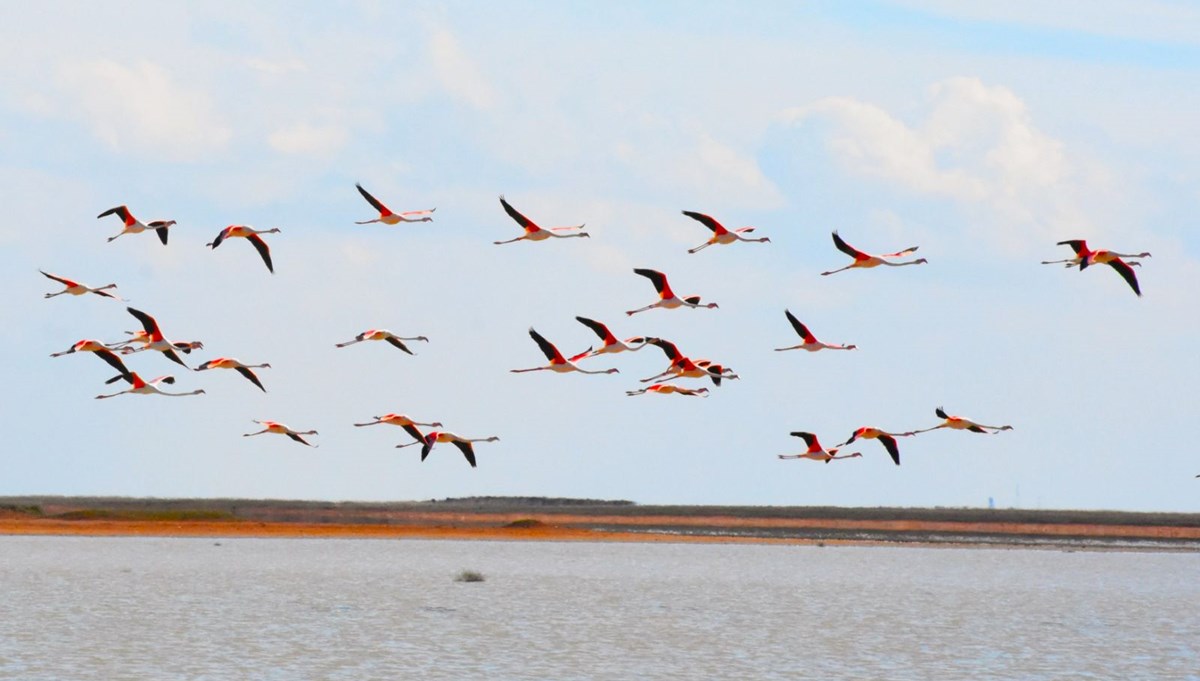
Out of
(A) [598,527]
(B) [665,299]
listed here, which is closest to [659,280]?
(B) [665,299]

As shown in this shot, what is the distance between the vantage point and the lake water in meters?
33.7

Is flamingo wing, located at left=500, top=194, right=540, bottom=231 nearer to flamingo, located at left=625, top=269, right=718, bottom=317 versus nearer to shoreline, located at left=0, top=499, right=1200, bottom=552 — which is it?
flamingo, located at left=625, top=269, right=718, bottom=317

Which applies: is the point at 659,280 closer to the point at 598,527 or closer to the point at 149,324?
the point at 149,324

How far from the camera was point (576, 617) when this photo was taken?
4303cm

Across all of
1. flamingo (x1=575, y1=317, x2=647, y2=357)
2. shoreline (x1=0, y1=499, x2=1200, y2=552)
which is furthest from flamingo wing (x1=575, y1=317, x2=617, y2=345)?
Result: shoreline (x1=0, y1=499, x2=1200, y2=552)

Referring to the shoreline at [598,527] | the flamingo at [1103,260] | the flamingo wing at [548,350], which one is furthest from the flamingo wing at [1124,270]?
the shoreline at [598,527]

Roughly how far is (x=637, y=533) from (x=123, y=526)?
81.0ft

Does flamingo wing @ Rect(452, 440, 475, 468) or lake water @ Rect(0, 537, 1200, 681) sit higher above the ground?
flamingo wing @ Rect(452, 440, 475, 468)

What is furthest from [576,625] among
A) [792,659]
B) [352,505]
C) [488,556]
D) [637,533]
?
[352,505]

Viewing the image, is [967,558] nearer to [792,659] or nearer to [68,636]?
[792,659]

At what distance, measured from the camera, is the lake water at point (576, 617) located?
3366 cm

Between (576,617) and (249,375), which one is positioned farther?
(576,617)

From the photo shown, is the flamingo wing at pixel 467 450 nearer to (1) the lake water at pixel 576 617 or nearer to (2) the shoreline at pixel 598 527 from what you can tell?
(1) the lake water at pixel 576 617

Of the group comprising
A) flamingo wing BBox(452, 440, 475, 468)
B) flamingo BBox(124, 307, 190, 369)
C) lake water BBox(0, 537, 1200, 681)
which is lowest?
lake water BBox(0, 537, 1200, 681)
